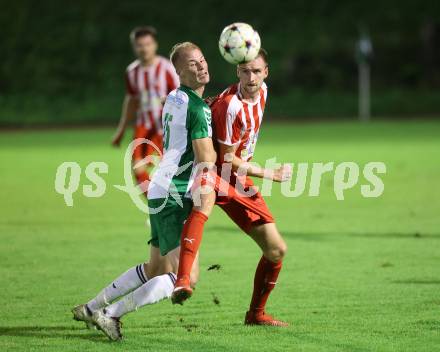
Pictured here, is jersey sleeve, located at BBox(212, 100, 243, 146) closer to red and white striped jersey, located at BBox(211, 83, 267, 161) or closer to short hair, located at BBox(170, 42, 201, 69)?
red and white striped jersey, located at BBox(211, 83, 267, 161)

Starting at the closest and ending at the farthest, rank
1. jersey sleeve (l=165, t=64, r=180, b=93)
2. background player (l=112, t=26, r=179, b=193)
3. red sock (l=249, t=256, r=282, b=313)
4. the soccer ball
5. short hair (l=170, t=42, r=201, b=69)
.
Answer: short hair (l=170, t=42, r=201, b=69)
the soccer ball
red sock (l=249, t=256, r=282, b=313)
background player (l=112, t=26, r=179, b=193)
jersey sleeve (l=165, t=64, r=180, b=93)

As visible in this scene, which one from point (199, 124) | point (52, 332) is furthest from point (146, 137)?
point (199, 124)

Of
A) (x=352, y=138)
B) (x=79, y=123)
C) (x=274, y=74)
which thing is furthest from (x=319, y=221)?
(x=274, y=74)

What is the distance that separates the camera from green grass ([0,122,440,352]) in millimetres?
6328

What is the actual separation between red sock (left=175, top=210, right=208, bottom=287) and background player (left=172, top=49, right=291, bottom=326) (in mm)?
319

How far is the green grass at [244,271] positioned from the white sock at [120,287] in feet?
0.77

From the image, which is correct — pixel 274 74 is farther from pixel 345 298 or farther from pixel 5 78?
pixel 345 298

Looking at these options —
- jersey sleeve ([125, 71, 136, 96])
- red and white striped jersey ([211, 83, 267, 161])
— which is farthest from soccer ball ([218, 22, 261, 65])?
jersey sleeve ([125, 71, 136, 96])

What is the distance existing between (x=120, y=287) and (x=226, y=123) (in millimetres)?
1275

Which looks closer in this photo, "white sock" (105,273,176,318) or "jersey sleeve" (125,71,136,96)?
"white sock" (105,273,176,318)

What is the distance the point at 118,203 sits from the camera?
1464cm

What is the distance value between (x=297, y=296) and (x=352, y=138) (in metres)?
18.9

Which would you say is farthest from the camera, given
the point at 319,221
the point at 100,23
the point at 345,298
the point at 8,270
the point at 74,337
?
the point at 100,23

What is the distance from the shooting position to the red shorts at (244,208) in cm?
646
